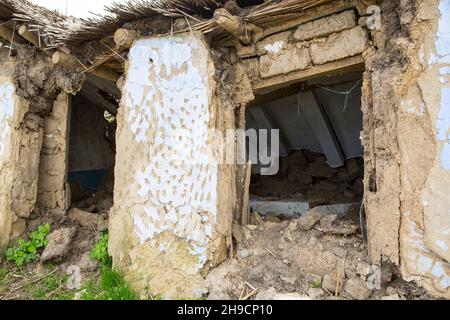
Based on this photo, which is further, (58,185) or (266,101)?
(266,101)

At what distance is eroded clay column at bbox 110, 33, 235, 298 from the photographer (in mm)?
2645

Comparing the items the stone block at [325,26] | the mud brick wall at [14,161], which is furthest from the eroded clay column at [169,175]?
the mud brick wall at [14,161]

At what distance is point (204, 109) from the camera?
274cm

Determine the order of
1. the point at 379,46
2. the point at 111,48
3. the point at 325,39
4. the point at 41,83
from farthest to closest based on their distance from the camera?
the point at 41,83 → the point at 111,48 → the point at 325,39 → the point at 379,46

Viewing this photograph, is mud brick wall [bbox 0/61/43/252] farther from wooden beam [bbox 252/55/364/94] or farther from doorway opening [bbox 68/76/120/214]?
wooden beam [bbox 252/55/364/94]

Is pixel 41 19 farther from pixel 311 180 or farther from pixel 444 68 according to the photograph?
pixel 311 180

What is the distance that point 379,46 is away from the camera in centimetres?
242

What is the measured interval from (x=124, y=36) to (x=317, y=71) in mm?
1668

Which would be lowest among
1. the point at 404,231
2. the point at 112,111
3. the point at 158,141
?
the point at 404,231

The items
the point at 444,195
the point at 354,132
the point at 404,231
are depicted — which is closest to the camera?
the point at 444,195

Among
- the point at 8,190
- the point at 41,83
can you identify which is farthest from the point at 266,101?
the point at 8,190

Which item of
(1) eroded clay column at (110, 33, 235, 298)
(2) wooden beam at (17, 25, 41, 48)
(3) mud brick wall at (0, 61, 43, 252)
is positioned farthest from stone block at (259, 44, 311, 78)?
(3) mud brick wall at (0, 61, 43, 252)

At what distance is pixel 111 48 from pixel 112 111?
7.44ft

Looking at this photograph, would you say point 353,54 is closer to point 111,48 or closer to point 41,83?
point 111,48
